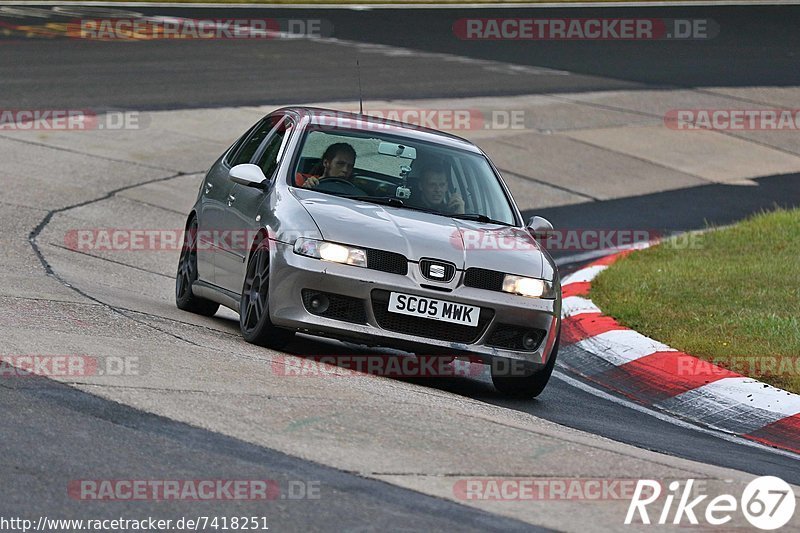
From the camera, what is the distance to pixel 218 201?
32.8 feet

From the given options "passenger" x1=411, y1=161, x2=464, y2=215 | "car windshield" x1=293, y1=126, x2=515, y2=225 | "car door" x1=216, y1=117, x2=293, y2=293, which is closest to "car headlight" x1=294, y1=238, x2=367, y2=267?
"car door" x1=216, y1=117, x2=293, y2=293

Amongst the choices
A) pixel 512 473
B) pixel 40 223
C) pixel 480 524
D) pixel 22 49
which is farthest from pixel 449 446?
pixel 22 49

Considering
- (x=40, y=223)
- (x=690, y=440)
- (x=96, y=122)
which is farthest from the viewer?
(x=96, y=122)

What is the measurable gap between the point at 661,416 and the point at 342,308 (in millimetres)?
2103

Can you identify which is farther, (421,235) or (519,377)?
(519,377)

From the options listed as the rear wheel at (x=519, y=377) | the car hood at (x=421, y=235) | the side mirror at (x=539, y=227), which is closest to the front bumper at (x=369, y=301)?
the car hood at (x=421, y=235)

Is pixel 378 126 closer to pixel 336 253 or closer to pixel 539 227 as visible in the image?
pixel 539 227

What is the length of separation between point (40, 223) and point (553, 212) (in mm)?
6357

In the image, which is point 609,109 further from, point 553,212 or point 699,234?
point 699,234

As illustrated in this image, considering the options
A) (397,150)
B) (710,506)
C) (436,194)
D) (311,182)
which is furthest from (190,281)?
(710,506)

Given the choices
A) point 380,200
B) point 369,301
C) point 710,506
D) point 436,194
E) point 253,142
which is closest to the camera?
point 710,506

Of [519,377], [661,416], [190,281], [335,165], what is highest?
[335,165]

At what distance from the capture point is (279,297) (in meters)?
8.26

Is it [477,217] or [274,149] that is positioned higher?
[274,149]
